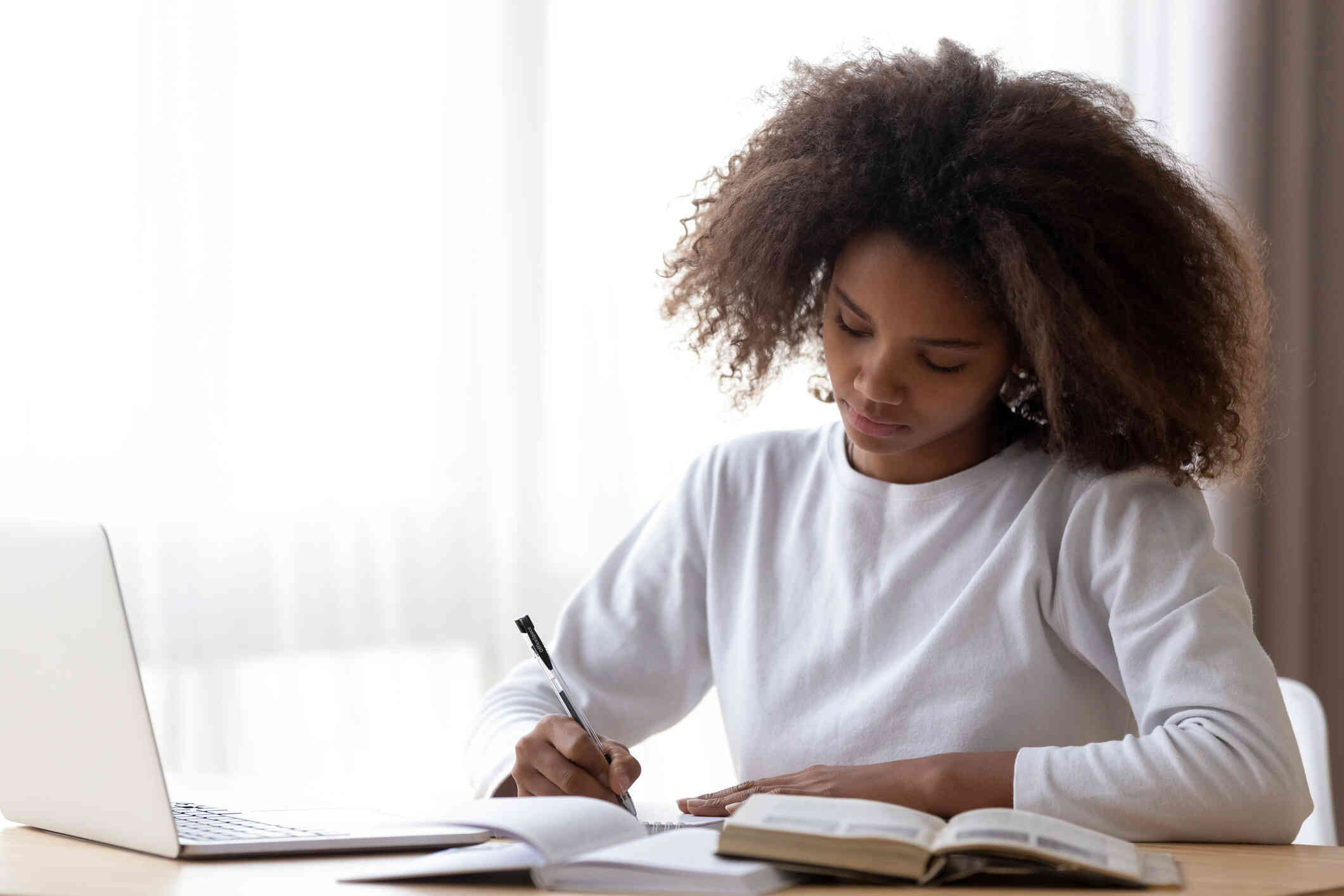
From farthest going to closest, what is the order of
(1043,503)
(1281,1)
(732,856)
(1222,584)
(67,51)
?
(1281,1) → (67,51) → (1043,503) → (1222,584) → (732,856)

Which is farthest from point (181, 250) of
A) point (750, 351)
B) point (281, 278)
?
point (750, 351)

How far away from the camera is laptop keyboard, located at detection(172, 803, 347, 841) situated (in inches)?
36.8

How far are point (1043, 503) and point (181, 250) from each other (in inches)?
50.4

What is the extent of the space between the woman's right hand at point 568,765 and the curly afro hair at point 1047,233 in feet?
1.61

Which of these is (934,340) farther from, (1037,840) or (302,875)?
(302,875)

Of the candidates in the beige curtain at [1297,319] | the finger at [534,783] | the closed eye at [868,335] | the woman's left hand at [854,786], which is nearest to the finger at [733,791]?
the woman's left hand at [854,786]

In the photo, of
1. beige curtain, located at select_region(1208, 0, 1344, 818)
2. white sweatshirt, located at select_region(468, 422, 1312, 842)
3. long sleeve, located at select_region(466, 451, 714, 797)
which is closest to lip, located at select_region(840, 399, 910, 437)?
white sweatshirt, located at select_region(468, 422, 1312, 842)

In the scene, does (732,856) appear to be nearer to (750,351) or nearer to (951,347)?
(951,347)

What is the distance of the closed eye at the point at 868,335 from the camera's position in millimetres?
1183

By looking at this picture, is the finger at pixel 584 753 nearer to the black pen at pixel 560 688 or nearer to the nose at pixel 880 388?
the black pen at pixel 560 688

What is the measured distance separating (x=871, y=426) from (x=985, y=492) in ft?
0.54

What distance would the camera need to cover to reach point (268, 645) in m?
2.02

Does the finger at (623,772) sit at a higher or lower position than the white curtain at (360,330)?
lower

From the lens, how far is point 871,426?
121 cm
